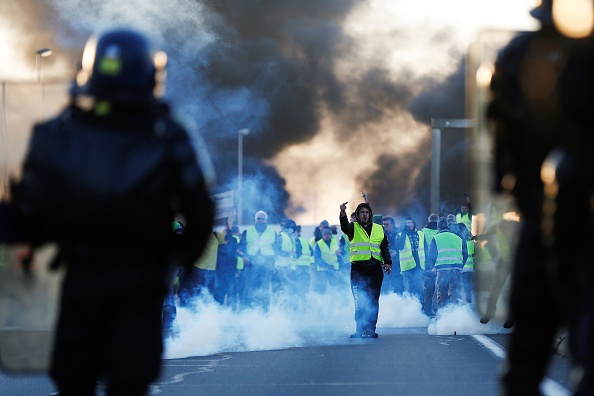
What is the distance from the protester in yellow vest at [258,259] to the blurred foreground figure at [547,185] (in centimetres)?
1555

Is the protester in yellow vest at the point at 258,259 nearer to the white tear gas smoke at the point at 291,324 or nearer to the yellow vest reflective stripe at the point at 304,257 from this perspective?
the white tear gas smoke at the point at 291,324

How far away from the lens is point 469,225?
2009 centimetres

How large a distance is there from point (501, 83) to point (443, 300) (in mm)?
13173

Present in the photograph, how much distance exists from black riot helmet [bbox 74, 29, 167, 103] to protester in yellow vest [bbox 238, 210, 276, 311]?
15967 mm

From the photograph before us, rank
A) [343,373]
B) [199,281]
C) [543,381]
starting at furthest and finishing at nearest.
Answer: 1. [199,281]
2. [343,373]
3. [543,381]

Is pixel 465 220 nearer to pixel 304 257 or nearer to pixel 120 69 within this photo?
pixel 304 257

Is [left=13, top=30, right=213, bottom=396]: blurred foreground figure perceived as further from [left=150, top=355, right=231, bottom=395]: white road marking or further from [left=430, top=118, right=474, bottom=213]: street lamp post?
[left=430, top=118, right=474, bottom=213]: street lamp post

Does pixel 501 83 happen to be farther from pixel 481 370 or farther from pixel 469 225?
pixel 469 225

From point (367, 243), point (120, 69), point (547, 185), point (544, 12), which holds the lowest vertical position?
point (367, 243)

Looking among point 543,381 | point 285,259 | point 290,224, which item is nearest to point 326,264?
point 290,224

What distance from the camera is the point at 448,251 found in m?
17.7

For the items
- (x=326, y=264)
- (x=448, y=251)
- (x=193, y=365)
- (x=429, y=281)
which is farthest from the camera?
(x=326, y=264)

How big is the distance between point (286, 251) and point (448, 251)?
404 cm

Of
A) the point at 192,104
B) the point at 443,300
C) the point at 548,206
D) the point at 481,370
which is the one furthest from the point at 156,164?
the point at 192,104
